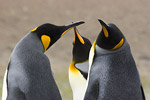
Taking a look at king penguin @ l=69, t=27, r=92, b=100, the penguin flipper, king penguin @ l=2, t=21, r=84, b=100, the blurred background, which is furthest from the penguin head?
the blurred background

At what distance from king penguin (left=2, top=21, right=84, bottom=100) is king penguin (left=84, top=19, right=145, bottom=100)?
0.29 meters

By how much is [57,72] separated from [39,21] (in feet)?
23.0

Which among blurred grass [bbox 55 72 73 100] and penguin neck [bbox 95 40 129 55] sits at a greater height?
penguin neck [bbox 95 40 129 55]

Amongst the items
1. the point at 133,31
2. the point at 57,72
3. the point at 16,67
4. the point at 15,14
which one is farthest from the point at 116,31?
the point at 15,14

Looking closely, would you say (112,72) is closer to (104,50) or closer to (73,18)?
(104,50)

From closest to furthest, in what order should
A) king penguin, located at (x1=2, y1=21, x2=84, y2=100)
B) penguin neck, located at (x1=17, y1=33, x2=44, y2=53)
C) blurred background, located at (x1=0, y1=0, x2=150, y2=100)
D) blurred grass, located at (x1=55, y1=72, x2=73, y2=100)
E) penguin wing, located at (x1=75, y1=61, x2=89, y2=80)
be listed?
king penguin, located at (x1=2, y1=21, x2=84, y2=100) < penguin neck, located at (x1=17, y1=33, x2=44, y2=53) < penguin wing, located at (x1=75, y1=61, x2=89, y2=80) < blurred grass, located at (x1=55, y1=72, x2=73, y2=100) < blurred background, located at (x1=0, y1=0, x2=150, y2=100)

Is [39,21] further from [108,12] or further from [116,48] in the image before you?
[116,48]

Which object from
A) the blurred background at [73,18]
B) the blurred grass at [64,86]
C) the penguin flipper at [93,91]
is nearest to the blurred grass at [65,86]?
the blurred grass at [64,86]

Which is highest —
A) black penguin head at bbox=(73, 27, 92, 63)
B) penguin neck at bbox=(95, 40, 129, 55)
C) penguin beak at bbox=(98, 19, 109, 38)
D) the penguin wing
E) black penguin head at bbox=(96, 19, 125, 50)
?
penguin beak at bbox=(98, 19, 109, 38)

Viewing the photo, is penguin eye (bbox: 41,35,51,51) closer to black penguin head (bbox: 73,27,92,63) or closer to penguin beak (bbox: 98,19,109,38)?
penguin beak (bbox: 98,19,109,38)

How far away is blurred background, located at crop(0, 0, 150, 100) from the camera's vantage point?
14.5 meters

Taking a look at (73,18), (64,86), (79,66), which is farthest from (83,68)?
(73,18)

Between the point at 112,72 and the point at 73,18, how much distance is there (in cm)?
1466

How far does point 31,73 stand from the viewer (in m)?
2.63
